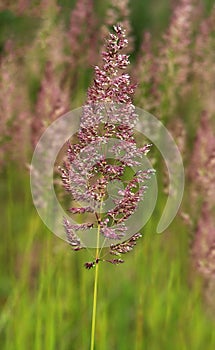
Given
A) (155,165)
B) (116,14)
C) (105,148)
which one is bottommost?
(105,148)

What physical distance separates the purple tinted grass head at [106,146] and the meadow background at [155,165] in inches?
41.7

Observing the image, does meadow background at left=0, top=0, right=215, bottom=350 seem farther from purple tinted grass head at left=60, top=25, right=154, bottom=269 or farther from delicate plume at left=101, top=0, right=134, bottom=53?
purple tinted grass head at left=60, top=25, right=154, bottom=269

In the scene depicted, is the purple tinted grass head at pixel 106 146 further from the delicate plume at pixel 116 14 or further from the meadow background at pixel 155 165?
the delicate plume at pixel 116 14

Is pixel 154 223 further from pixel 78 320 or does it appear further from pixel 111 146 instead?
pixel 111 146

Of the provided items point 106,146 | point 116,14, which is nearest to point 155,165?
point 116,14

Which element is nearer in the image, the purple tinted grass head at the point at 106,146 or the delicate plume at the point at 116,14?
the purple tinted grass head at the point at 106,146

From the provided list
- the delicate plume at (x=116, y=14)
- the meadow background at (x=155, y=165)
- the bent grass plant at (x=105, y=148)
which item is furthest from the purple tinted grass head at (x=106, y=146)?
the delicate plume at (x=116, y=14)

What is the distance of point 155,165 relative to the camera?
2.77 m

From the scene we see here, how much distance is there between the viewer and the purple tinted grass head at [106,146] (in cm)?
133

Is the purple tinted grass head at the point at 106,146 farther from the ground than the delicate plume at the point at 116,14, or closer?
closer

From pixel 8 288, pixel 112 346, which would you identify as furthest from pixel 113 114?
pixel 8 288

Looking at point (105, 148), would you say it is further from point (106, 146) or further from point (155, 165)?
point (155, 165)

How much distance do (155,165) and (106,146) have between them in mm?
1423

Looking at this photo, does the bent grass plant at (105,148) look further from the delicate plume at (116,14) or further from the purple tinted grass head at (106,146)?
the delicate plume at (116,14)
